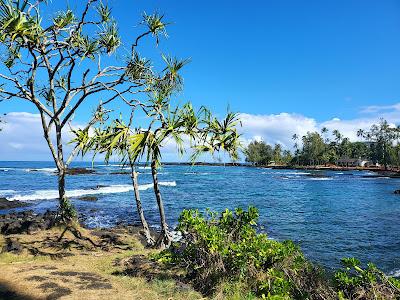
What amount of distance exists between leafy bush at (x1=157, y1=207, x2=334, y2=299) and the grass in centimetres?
58

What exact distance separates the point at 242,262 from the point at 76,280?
328cm

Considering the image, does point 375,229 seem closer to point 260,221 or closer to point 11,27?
point 260,221

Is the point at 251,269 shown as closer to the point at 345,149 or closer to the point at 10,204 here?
the point at 10,204

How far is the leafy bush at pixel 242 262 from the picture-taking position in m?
7.00

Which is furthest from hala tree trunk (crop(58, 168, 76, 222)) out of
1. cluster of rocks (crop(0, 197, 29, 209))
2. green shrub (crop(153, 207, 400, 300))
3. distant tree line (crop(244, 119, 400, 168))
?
distant tree line (crop(244, 119, 400, 168))

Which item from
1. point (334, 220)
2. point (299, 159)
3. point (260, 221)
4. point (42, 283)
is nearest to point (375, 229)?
point (334, 220)

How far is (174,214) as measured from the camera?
26859 millimetres

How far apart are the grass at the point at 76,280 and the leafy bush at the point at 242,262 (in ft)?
1.92

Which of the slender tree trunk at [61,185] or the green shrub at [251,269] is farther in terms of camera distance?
the slender tree trunk at [61,185]

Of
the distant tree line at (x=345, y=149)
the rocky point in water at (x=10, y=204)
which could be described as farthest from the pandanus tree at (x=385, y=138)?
the rocky point in water at (x=10, y=204)

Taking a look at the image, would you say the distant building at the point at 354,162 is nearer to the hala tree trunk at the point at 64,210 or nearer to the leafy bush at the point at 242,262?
the hala tree trunk at the point at 64,210

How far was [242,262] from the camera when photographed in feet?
23.3

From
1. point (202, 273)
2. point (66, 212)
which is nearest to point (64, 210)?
point (66, 212)

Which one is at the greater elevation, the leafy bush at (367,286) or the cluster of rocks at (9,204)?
the leafy bush at (367,286)
